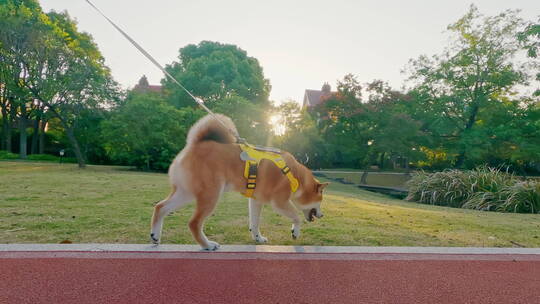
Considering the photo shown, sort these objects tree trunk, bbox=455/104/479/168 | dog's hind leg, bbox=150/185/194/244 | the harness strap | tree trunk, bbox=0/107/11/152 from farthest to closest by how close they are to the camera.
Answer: tree trunk, bbox=0/107/11/152
tree trunk, bbox=455/104/479/168
the harness strap
dog's hind leg, bbox=150/185/194/244

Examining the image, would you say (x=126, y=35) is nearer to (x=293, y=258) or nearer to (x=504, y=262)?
(x=293, y=258)

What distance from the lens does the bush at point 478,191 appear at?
34.6 ft

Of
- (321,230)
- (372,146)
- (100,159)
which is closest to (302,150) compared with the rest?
(372,146)

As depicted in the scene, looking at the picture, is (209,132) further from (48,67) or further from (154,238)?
(48,67)

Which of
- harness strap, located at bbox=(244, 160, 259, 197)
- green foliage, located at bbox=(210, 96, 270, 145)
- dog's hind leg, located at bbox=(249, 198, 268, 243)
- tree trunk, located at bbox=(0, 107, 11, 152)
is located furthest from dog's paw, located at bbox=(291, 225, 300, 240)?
tree trunk, located at bbox=(0, 107, 11, 152)

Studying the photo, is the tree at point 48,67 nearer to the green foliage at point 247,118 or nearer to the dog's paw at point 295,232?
the green foliage at point 247,118

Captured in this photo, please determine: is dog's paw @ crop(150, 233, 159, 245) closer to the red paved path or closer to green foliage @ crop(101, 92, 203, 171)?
the red paved path

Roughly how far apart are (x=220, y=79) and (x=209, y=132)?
27.1m

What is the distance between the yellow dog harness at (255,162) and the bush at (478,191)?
33.9 ft

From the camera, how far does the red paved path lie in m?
2.58

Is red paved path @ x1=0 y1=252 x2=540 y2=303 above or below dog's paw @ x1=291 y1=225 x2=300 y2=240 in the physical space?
below

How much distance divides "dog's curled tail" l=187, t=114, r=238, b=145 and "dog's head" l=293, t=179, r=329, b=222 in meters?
1.31

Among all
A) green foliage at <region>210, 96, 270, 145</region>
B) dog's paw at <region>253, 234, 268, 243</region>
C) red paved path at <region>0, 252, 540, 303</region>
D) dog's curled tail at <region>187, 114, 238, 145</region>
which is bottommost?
red paved path at <region>0, 252, 540, 303</region>

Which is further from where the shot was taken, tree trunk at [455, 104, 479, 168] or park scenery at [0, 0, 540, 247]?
tree trunk at [455, 104, 479, 168]
